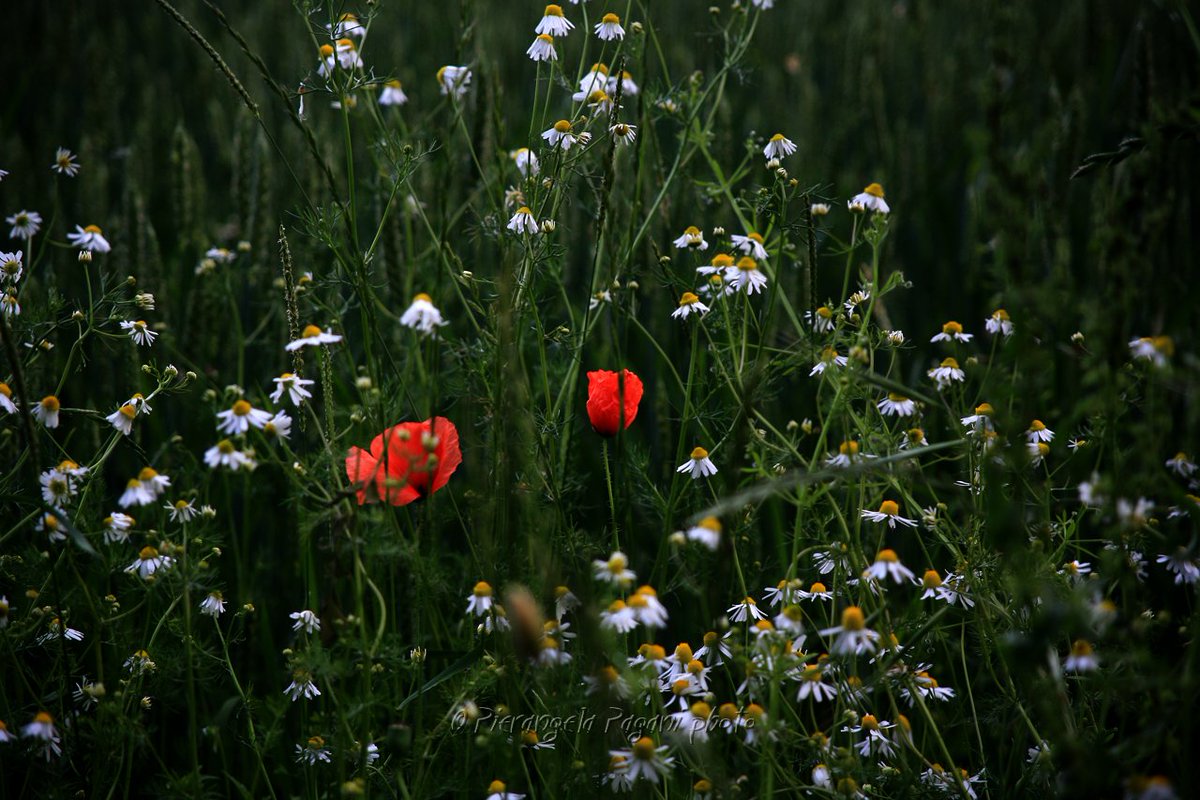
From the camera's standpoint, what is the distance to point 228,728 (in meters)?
1.72

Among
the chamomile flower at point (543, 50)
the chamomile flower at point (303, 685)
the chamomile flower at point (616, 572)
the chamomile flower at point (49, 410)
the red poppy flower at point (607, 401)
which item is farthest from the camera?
the chamomile flower at point (543, 50)

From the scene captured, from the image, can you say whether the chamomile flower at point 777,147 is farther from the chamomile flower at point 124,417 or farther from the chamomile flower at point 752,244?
the chamomile flower at point 124,417

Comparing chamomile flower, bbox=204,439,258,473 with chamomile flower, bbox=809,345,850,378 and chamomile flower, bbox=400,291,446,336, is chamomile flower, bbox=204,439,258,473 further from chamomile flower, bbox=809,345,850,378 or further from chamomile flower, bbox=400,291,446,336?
chamomile flower, bbox=809,345,850,378

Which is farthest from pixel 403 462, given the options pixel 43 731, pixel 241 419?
pixel 43 731

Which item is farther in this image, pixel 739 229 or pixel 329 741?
pixel 739 229

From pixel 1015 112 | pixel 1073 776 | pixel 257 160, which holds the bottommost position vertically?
pixel 1073 776

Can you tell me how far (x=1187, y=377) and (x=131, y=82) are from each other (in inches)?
180

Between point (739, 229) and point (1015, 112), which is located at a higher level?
point (739, 229)

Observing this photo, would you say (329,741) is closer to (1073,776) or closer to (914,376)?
(1073,776)

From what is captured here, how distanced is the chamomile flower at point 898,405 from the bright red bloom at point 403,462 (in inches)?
26.1

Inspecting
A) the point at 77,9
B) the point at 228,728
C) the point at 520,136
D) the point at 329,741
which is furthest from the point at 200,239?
the point at 77,9

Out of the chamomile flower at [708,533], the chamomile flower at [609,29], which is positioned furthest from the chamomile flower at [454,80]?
the chamomile flower at [708,533]

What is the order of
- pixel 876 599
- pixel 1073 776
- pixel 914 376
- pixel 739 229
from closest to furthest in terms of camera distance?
pixel 1073 776, pixel 876 599, pixel 914 376, pixel 739 229

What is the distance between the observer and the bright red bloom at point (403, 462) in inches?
48.2
